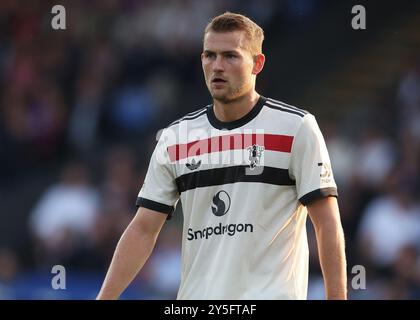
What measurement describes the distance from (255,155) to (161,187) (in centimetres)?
54

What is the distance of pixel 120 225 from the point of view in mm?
11203

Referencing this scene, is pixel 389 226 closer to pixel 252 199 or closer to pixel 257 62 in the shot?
pixel 257 62

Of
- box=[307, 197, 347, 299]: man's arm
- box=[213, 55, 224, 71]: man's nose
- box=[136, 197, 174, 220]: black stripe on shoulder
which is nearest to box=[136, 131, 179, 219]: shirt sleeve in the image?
box=[136, 197, 174, 220]: black stripe on shoulder

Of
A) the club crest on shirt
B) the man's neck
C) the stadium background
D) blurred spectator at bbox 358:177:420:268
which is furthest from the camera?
the stadium background

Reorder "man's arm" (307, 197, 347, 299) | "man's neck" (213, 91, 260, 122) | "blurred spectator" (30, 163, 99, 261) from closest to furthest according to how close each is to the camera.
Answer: "man's arm" (307, 197, 347, 299) < "man's neck" (213, 91, 260, 122) < "blurred spectator" (30, 163, 99, 261)

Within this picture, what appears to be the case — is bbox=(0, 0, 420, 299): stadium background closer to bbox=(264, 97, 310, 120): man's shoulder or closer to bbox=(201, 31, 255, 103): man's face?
bbox=(264, 97, 310, 120): man's shoulder

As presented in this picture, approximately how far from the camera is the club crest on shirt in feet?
19.1

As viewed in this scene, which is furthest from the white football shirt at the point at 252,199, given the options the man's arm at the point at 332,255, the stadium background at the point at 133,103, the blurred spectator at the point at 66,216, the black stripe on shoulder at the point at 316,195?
the blurred spectator at the point at 66,216

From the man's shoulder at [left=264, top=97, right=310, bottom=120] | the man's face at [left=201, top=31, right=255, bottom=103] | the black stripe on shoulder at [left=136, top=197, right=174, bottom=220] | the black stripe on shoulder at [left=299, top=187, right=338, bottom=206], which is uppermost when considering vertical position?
the man's face at [left=201, top=31, right=255, bottom=103]

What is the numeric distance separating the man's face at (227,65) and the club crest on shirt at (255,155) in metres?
0.27

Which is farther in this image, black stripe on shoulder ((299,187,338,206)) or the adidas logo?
the adidas logo

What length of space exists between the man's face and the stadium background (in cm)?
479

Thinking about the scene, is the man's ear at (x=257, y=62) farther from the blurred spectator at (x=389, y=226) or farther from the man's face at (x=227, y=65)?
the blurred spectator at (x=389, y=226)

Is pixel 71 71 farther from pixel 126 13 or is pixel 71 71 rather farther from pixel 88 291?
pixel 88 291
